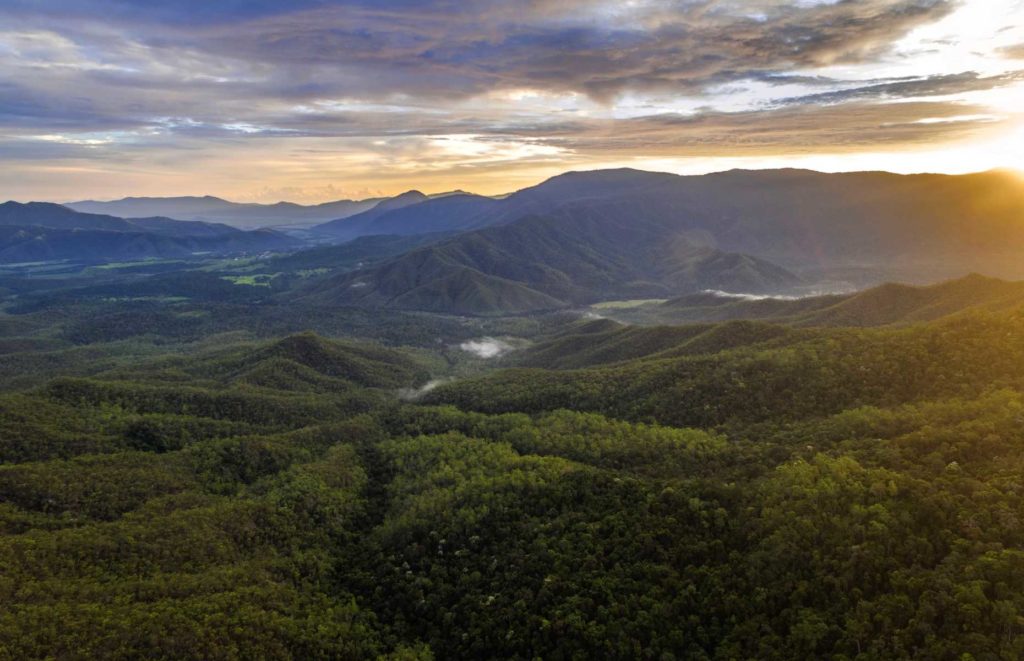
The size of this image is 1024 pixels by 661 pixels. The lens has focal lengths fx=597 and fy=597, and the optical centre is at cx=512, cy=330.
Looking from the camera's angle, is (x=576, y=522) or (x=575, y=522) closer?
(x=576, y=522)

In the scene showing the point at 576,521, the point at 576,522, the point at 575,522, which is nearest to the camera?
the point at 576,522

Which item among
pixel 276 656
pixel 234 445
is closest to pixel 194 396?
pixel 234 445

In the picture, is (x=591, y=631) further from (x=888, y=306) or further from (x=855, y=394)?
(x=888, y=306)

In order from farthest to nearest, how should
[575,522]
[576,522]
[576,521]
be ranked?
1. [576,521]
2. [575,522]
3. [576,522]

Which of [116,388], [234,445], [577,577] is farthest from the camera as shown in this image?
[116,388]

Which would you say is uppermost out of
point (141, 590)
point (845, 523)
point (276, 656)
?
point (845, 523)

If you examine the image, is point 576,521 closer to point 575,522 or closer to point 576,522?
point 575,522

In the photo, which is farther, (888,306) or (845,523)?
(888,306)

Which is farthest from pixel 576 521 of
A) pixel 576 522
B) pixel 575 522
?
pixel 576 522
